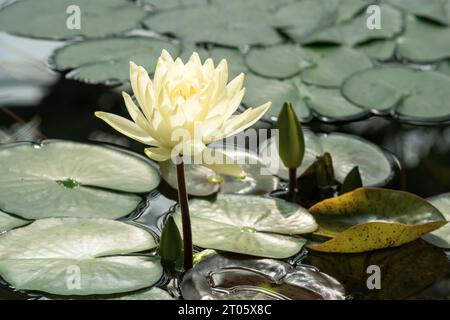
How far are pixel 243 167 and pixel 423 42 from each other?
1.04 meters

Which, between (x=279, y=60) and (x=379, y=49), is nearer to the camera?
(x=279, y=60)

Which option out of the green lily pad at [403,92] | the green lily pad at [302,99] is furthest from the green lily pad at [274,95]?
the green lily pad at [403,92]

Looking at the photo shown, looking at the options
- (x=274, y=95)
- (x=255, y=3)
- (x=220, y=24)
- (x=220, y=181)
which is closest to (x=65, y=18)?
(x=220, y=24)

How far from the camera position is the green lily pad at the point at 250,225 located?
6.00 feet

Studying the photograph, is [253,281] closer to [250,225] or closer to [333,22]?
[250,225]

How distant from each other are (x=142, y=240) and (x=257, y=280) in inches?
11.1

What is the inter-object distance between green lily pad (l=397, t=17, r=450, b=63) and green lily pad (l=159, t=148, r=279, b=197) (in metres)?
0.91

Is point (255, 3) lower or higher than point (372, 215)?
higher

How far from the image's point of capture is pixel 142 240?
6.05 feet

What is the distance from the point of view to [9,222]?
6.20ft

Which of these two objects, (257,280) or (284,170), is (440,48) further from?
(257,280)

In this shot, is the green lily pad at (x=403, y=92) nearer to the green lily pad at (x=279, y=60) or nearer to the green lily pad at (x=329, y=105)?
the green lily pad at (x=329, y=105)
